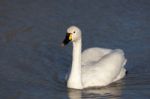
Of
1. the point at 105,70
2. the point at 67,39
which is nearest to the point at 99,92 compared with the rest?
→ the point at 105,70

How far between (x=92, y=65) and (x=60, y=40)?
2.53 metres

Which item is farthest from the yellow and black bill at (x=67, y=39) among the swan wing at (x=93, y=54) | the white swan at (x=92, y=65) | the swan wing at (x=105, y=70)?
the swan wing at (x=93, y=54)

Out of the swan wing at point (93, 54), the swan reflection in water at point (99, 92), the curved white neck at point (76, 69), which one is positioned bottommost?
the swan reflection in water at point (99, 92)

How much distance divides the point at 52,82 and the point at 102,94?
1.10 meters

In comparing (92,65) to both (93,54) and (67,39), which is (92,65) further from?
(67,39)

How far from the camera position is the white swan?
14.5 m

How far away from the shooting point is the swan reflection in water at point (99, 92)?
1398 centimetres

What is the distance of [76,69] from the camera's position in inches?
573

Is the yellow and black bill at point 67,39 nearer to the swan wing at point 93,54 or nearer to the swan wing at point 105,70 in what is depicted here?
the swan wing at point 105,70

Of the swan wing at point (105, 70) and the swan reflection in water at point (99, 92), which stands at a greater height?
the swan wing at point (105, 70)

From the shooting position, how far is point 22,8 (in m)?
19.6

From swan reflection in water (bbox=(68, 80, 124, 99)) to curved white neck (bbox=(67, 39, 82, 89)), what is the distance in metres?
0.13

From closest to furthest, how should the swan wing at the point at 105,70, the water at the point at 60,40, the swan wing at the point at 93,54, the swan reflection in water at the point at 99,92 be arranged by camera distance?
the swan reflection in water at the point at 99,92, the water at the point at 60,40, the swan wing at the point at 105,70, the swan wing at the point at 93,54

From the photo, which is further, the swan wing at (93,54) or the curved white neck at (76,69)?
the swan wing at (93,54)
